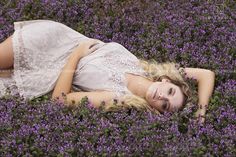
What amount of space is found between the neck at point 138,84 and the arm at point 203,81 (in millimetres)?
467

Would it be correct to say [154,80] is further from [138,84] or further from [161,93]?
[161,93]

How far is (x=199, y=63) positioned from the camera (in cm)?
636

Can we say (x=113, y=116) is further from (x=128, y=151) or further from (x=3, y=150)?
(x=3, y=150)

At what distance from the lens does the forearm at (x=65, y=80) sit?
573cm

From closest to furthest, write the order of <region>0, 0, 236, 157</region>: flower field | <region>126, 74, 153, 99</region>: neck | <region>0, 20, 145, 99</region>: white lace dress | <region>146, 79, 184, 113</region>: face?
<region>0, 0, 236, 157</region>: flower field → <region>146, 79, 184, 113</region>: face → <region>126, 74, 153, 99</region>: neck → <region>0, 20, 145, 99</region>: white lace dress

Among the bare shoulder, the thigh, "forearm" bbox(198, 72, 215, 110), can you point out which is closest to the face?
"forearm" bbox(198, 72, 215, 110)

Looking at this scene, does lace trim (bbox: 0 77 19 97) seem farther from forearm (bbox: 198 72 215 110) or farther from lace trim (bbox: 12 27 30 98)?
forearm (bbox: 198 72 215 110)

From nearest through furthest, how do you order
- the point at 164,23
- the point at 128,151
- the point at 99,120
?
1. the point at 128,151
2. the point at 99,120
3. the point at 164,23

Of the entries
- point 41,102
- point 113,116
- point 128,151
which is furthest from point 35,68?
point 128,151

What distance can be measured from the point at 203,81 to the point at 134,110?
0.81 meters

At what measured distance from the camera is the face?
5500mm

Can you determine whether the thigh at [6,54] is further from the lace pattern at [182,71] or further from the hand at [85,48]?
the lace pattern at [182,71]

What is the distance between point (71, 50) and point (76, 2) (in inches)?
63.1

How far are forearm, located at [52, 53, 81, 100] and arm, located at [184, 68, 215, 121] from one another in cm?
108
